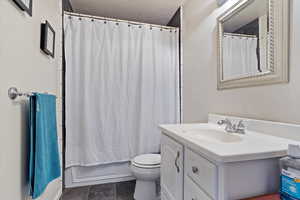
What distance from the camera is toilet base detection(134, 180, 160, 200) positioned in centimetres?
158

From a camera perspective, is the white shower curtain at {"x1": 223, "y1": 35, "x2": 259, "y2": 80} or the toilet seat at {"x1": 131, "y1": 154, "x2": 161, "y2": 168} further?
the toilet seat at {"x1": 131, "y1": 154, "x2": 161, "y2": 168}

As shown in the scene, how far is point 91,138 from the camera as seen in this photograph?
1.88 meters

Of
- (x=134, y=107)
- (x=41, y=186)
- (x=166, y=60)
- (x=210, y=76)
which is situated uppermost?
(x=166, y=60)

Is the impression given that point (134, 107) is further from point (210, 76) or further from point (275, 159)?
point (275, 159)

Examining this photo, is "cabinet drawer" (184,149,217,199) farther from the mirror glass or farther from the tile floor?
the tile floor

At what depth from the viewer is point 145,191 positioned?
1580 millimetres

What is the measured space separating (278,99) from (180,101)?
1.34 metres

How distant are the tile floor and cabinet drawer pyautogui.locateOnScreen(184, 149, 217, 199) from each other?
1.16 meters

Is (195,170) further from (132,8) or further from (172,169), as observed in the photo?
(132,8)

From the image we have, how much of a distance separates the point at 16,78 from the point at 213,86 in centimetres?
145

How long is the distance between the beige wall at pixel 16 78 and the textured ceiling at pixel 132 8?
3.42 feet

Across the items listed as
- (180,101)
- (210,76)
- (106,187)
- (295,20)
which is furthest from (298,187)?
(106,187)

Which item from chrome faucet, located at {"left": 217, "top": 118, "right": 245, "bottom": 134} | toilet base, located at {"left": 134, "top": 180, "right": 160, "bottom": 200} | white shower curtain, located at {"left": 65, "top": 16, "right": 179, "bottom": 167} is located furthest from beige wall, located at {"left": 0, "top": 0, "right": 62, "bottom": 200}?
chrome faucet, located at {"left": 217, "top": 118, "right": 245, "bottom": 134}

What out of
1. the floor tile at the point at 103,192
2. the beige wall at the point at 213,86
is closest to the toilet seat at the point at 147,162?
the floor tile at the point at 103,192
